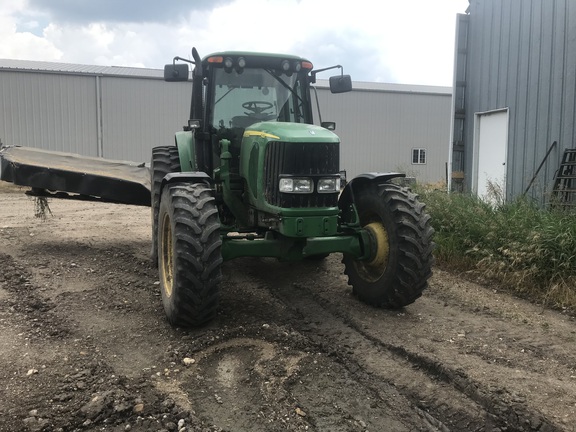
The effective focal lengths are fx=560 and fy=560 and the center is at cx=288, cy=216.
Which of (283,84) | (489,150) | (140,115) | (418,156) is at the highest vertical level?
(140,115)

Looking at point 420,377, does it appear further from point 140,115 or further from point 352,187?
point 140,115

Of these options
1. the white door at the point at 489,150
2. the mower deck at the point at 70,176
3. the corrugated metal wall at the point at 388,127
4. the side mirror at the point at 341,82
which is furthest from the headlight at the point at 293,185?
the corrugated metal wall at the point at 388,127

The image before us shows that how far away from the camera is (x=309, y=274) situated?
6.88 metres

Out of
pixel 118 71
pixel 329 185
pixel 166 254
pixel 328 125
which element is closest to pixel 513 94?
pixel 328 125

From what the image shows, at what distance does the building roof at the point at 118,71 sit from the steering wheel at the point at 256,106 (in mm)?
18148

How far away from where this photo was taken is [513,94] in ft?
33.6

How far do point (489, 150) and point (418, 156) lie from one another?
16375 millimetres

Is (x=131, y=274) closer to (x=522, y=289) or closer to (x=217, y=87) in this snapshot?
(x=217, y=87)

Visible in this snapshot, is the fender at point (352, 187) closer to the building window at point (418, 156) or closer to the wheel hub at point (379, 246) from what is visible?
the wheel hub at point (379, 246)

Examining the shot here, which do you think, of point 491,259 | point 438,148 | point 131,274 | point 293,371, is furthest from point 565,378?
point 438,148

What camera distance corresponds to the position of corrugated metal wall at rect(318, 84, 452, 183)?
25.8 m

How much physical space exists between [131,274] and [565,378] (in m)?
4.73

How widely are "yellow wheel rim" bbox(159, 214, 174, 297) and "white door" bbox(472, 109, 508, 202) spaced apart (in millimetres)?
6703

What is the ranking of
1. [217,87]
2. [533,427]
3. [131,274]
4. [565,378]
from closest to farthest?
[533,427] < [565,378] < [217,87] < [131,274]
